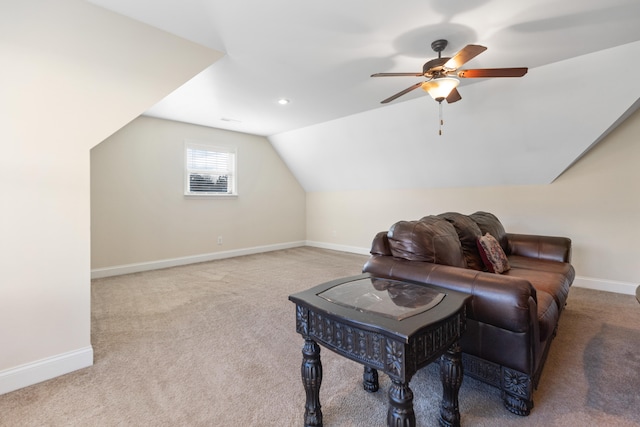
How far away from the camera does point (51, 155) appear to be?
6.25 feet

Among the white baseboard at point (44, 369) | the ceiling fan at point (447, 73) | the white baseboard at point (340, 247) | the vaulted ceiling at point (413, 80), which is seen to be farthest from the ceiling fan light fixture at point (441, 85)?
the white baseboard at point (340, 247)

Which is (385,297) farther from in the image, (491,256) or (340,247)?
(340,247)

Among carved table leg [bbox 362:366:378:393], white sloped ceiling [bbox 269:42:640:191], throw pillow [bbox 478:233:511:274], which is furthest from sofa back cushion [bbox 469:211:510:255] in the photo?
carved table leg [bbox 362:366:378:393]

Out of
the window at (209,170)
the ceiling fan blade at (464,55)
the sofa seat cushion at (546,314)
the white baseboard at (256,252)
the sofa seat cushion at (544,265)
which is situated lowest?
the white baseboard at (256,252)

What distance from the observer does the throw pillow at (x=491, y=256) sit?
2.44 m

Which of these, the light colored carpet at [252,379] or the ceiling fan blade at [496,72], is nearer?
the light colored carpet at [252,379]

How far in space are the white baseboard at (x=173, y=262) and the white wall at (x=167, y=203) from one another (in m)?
0.01

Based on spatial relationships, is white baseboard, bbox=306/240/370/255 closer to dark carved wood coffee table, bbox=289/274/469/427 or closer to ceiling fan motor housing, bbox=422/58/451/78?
ceiling fan motor housing, bbox=422/58/451/78

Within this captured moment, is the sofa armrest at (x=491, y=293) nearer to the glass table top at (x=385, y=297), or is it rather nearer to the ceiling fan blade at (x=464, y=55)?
the glass table top at (x=385, y=297)

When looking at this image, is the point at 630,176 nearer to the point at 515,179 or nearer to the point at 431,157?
the point at 515,179

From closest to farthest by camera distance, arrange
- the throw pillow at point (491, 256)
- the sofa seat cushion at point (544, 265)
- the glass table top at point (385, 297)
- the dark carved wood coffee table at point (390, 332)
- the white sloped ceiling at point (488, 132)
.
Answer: the dark carved wood coffee table at point (390, 332)
the glass table top at point (385, 297)
the throw pillow at point (491, 256)
the sofa seat cushion at point (544, 265)
the white sloped ceiling at point (488, 132)

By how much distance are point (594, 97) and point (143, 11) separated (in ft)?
13.4

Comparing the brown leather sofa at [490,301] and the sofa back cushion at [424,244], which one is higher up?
the sofa back cushion at [424,244]

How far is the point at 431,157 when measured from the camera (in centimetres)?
459
